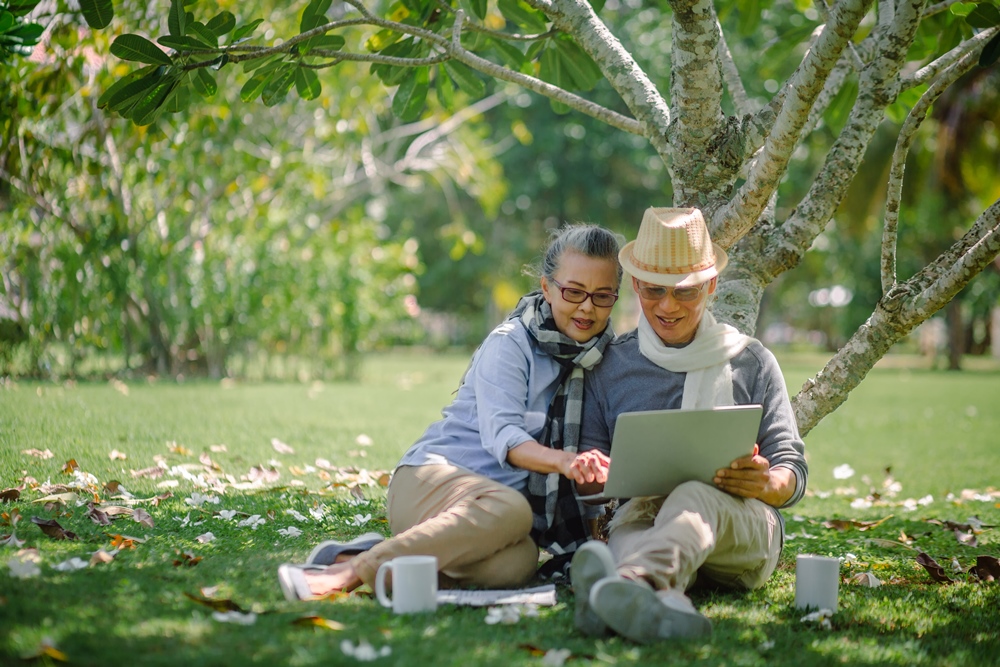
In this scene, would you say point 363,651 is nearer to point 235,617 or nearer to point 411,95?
point 235,617

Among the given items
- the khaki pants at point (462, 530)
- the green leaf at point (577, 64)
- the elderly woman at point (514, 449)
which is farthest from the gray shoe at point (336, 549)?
the green leaf at point (577, 64)

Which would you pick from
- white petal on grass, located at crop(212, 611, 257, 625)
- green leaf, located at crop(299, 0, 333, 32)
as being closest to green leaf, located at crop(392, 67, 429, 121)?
green leaf, located at crop(299, 0, 333, 32)

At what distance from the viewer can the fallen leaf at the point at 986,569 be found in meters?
3.16

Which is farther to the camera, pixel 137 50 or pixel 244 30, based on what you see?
pixel 244 30

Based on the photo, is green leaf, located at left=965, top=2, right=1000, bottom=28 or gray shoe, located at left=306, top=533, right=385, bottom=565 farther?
green leaf, located at left=965, top=2, right=1000, bottom=28

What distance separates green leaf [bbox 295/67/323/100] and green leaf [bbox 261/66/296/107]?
3cm

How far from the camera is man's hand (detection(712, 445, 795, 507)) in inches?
100

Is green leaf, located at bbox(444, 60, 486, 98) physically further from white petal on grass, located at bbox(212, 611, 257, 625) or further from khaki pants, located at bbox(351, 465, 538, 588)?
white petal on grass, located at bbox(212, 611, 257, 625)

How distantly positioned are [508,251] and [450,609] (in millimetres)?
21014

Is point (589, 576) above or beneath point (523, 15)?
beneath

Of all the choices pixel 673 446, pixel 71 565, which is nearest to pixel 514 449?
pixel 673 446

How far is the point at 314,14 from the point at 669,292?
1.77 m

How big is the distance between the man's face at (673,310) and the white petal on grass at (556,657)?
113 cm

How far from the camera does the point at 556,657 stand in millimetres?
2033
